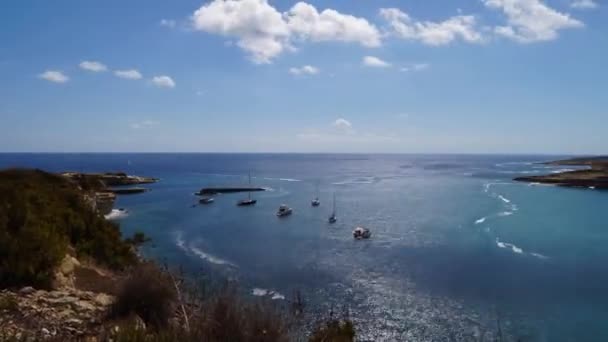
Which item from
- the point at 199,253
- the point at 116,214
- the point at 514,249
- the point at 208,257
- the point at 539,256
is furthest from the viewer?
the point at 116,214

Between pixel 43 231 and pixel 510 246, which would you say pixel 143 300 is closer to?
pixel 43 231

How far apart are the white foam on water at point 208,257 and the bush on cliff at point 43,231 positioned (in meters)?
11.6

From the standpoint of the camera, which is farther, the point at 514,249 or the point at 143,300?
the point at 514,249

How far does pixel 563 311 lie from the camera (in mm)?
23188

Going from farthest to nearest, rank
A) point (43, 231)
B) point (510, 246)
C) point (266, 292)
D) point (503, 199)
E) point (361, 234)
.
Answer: point (503, 199) → point (361, 234) → point (510, 246) → point (266, 292) → point (43, 231)

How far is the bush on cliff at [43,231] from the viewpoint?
1088 cm

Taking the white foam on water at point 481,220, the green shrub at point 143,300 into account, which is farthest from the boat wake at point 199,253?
the white foam on water at point 481,220

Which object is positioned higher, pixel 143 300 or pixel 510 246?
pixel 143 300

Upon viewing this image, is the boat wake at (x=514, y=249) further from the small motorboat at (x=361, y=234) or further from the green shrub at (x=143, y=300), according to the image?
the green shrub at (x=143, y=300)

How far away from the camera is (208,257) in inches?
1309

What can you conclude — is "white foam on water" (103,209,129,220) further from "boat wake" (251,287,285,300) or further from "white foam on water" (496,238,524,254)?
"white foam on water" (496,238,524,254)

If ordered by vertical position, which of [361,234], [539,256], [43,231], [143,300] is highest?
[43,231]

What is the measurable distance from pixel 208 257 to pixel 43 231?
69.1 ft

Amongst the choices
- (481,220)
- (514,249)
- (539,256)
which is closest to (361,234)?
(514,249)
